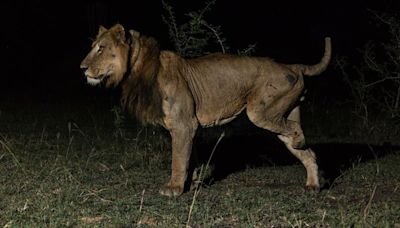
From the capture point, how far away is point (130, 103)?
6480 millimetres

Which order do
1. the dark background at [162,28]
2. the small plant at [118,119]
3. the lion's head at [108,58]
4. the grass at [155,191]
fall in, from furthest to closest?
the dark background at [162,28] → the small plant at [118,119] → the lion's head at [108,58] → the grass at [155,191]

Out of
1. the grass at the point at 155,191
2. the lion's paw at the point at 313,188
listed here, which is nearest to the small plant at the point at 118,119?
the grass at the point at 155,191

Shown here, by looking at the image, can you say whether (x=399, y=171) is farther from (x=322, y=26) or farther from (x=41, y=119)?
(x=322, y=26)

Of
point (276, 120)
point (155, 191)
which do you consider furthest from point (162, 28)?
point (155, 191)

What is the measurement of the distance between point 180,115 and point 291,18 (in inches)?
569

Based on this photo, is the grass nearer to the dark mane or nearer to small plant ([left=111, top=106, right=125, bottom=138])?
small plant ([left=111, top=106, right=125, bottom=138])

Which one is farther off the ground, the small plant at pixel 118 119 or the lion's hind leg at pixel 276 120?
the lion's hind leg at pixel 276 120

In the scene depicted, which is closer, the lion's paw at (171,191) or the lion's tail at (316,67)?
the lion's paw at (171,191)

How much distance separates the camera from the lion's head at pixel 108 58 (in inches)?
243

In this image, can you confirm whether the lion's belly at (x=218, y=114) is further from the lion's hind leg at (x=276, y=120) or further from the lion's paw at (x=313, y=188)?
the lion's paw at (x=313, y=188)

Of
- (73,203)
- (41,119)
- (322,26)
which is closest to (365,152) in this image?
(73,203)

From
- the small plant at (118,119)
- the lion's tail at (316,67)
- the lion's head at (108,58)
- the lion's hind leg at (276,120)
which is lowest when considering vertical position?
the small plant at (118,119)

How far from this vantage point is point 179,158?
6.24 meters

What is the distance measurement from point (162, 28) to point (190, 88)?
12.7 m
